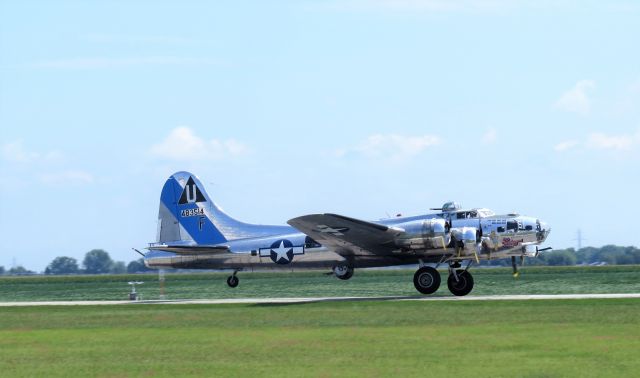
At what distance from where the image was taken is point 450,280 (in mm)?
39500

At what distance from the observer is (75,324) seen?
97.9ft

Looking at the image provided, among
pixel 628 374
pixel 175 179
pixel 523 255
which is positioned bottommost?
pixel 628 374

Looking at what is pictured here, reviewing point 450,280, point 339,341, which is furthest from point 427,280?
point 339,341

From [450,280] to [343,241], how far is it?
440 cm

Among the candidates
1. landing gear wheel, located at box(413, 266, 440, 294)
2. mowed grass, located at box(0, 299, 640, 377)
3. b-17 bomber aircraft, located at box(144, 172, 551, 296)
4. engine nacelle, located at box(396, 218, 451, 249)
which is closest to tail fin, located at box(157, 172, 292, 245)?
b-17 bomber aircraft, located at box(144, 172, 551, 296)

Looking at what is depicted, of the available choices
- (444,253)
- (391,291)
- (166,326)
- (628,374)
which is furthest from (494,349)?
(391,291)

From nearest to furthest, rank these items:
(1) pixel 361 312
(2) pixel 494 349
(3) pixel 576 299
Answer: (2) pixel 494 349, (1) pixel 361 312, (3) pixel 576 299

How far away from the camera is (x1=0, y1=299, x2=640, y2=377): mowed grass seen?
18.9m

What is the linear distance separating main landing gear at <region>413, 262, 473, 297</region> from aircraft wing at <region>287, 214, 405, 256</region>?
1.61m

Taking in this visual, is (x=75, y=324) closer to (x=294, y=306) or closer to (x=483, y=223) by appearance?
(x=294, y=306)

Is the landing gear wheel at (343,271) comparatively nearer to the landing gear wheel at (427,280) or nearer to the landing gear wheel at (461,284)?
the landing gear wheel at (427,280)

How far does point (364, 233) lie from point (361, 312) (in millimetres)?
7919

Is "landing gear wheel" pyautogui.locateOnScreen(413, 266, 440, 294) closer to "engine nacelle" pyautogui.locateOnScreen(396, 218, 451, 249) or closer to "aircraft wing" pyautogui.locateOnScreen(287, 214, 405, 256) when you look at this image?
"engine nacelle" pyautogui.locateOnScreen(396, 218, 451, 249)

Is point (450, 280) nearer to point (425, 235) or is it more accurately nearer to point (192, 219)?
point (425, 235)
